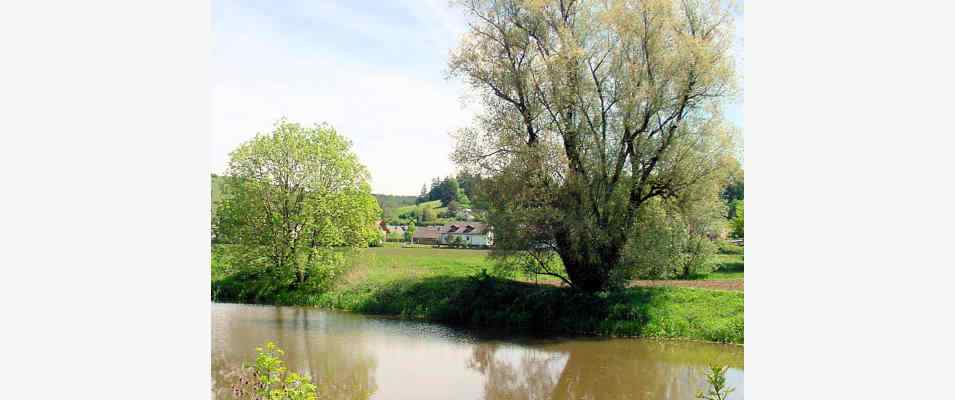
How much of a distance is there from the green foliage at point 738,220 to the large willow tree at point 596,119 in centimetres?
510

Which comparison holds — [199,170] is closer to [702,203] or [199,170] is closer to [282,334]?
[282,334]

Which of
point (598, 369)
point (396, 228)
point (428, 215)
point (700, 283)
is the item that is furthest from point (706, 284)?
point (428, 215)

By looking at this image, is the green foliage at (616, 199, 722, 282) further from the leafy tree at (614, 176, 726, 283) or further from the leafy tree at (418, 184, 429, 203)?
the leafy tree at (418, 184, 429, 203)

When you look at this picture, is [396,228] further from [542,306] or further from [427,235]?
[542,306]

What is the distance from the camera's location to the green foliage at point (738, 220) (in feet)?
59.4

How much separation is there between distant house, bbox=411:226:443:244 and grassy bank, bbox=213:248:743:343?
1626cm

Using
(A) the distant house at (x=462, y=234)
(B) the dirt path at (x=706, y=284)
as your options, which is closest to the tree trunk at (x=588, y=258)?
(B) the dirt path at (x=706, y=284)

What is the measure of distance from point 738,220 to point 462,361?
15802 millimetres

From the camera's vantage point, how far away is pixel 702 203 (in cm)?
1314

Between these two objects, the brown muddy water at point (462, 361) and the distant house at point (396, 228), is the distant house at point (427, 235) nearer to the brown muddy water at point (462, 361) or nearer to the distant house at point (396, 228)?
the distant house at point (396, 228)

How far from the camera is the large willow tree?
12555mm

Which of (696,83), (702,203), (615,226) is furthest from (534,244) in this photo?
(696,83)

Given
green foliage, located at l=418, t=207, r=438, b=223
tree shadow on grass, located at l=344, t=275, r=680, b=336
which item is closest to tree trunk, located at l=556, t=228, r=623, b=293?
tree shadow on grass, located at l=344, t=275, r=680, b=336

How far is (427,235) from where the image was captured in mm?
38000
